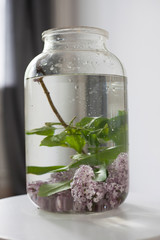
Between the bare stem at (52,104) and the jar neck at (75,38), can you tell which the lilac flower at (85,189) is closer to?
the bare stem at (52,104)

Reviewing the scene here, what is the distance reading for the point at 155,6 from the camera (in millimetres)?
1536

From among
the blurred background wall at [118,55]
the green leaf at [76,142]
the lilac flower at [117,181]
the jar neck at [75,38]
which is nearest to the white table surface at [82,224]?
the lilac flower at [117,181]

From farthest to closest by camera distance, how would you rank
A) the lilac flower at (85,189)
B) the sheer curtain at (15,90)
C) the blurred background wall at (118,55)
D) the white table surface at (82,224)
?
the sheer curtain at (15,90)
the blurred background wall at (118,55)
the lilac flower at (85,189)
the white table surface at (82,224)

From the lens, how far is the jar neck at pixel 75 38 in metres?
0.81

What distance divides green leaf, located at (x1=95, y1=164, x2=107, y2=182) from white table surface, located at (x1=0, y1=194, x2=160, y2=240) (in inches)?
3.1

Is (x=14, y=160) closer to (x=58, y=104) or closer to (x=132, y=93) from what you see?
(x=132, y=93)

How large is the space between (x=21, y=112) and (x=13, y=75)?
230 mm

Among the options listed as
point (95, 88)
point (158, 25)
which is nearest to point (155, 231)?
point (95, 88)

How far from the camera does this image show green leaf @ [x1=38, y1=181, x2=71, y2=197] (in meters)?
0.73

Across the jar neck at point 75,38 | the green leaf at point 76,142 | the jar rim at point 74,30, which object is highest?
the jar rim at point 74,30

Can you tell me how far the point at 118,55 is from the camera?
1.75m

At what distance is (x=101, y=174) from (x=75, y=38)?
1.05ft

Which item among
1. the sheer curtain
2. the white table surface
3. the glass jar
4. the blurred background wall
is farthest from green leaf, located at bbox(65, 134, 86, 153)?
the sheer curtain

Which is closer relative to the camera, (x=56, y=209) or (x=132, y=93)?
(x=56, y=209)
